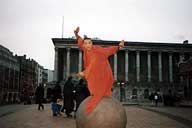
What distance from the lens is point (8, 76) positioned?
65938 millimetres

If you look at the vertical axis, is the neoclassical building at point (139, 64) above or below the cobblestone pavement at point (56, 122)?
above

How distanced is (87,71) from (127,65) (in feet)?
244

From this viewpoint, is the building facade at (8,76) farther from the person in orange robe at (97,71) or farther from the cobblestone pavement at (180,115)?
the person in orange robe at (97,71)

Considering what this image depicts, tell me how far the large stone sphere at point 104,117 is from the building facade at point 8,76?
50399mm

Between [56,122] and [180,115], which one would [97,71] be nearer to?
[56,122]

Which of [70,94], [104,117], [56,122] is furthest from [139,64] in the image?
[104,117]

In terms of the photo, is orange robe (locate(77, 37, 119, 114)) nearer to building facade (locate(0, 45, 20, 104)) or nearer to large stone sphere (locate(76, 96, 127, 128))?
large stone sphere (locate(76, 96, 127, 128))

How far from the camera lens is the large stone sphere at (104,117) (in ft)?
22.4

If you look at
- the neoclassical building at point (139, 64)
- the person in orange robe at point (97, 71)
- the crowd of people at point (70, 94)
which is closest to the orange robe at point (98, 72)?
the person in orange robe at point (97, 71)

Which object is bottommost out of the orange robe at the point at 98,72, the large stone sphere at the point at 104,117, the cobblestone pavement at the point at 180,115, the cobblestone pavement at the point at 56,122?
the cobblestone pavement at the point at 180,115

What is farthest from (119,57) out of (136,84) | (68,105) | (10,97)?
(68,105)

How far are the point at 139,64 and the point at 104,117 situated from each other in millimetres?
76716

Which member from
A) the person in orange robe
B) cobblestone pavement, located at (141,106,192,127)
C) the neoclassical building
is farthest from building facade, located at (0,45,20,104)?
the person in orange robe

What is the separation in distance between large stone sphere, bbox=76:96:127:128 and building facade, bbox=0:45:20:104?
50399mm
